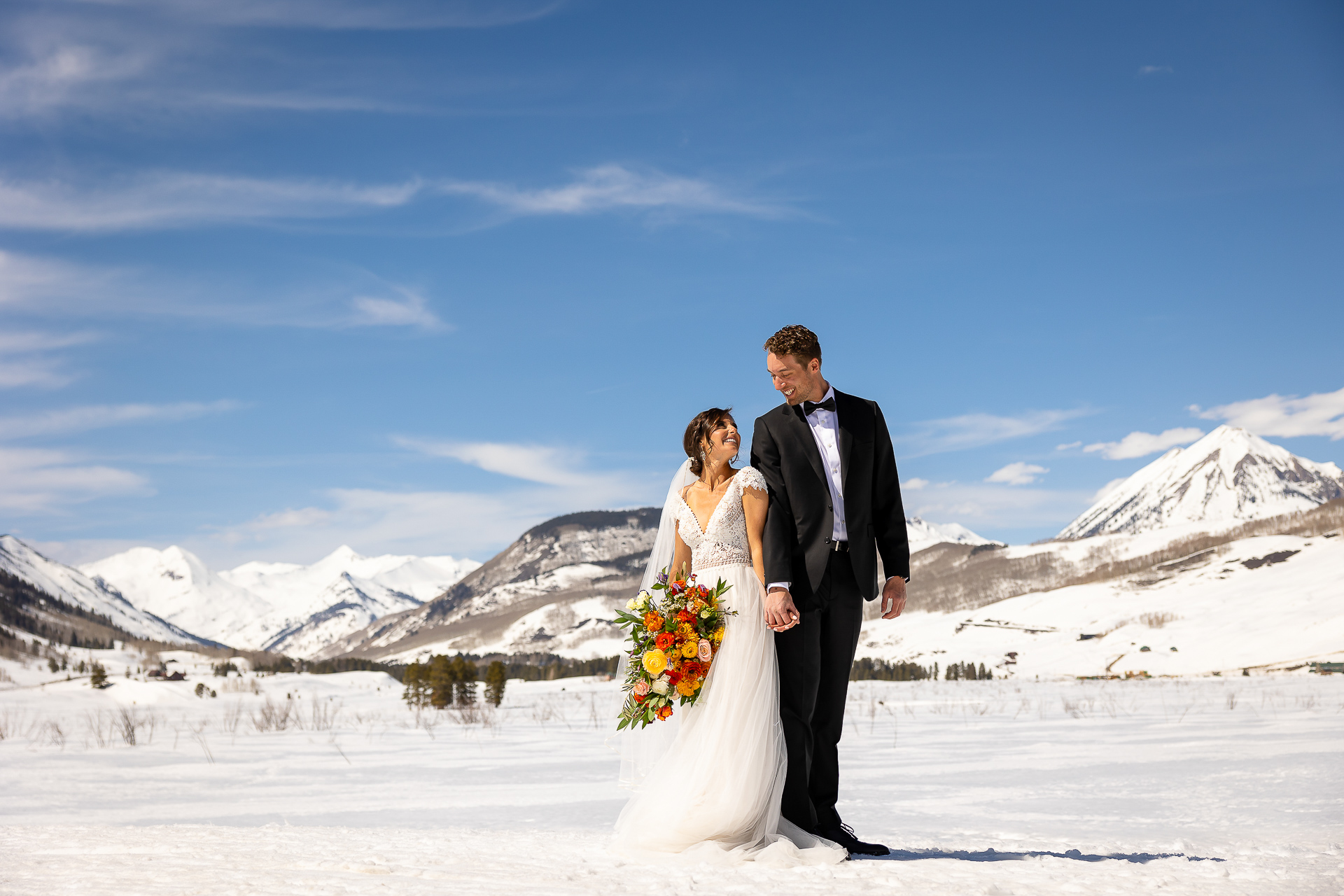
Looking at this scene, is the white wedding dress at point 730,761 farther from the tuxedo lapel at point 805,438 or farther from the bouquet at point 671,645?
the tuxedo lapel at point 805,438

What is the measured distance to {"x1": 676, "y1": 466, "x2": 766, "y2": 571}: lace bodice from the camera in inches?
174

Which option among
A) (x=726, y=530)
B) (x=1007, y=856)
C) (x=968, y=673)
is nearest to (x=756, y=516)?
(x=726, y=530)

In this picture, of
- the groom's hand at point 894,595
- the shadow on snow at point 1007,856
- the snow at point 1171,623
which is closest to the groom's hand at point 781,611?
the groom's hand at point 894,595

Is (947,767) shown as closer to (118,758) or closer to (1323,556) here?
(118,758)

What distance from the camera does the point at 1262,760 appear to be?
8.25 metres

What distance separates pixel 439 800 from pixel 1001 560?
148596mm

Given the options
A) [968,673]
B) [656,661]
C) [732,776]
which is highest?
[656,661]

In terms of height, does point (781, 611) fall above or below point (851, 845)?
above

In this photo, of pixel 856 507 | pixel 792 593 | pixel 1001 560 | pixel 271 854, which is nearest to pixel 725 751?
pixel 792 593

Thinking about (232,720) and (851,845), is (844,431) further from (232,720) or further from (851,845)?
(232,720)

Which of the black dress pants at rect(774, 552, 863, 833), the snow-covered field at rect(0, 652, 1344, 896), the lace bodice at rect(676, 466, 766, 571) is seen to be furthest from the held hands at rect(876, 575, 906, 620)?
the snow-covered field at rect(0, 652, 1344, 896)

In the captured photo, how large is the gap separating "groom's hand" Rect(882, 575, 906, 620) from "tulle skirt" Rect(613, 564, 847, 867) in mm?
560

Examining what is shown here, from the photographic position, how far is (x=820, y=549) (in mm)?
4230

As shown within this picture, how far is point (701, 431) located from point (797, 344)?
62 centimetres
